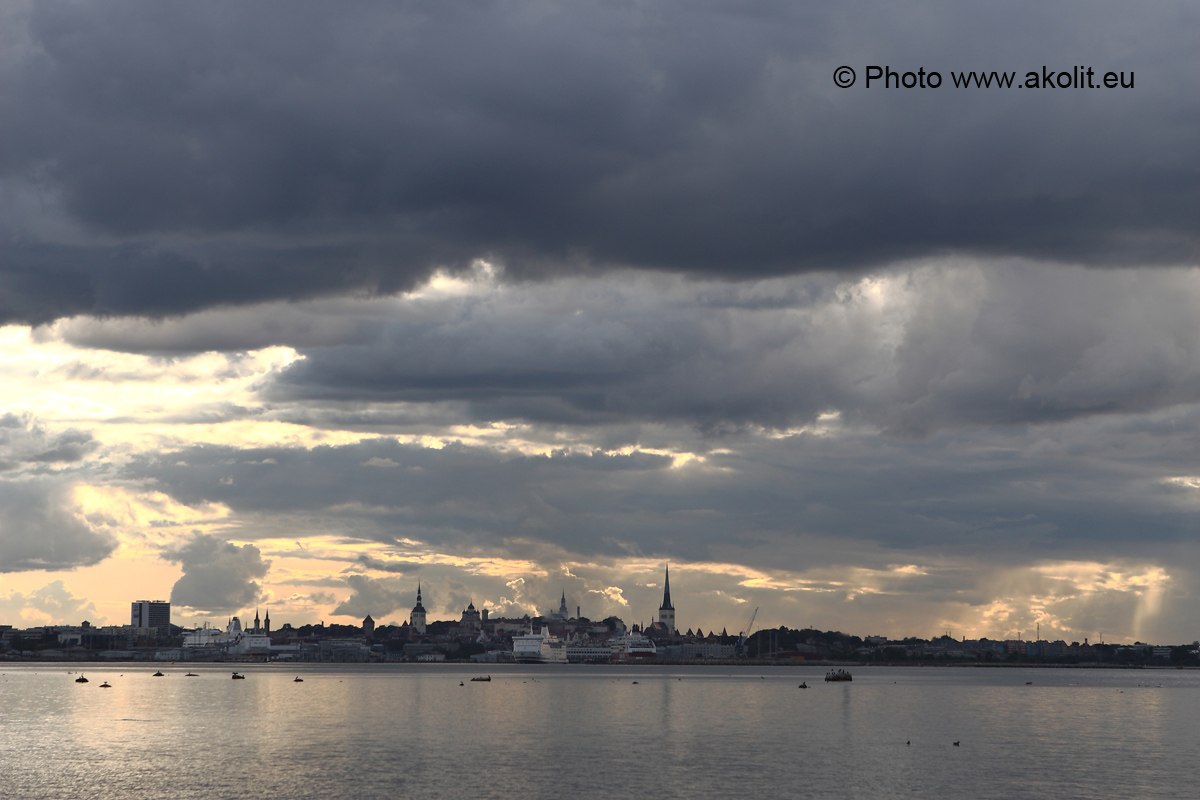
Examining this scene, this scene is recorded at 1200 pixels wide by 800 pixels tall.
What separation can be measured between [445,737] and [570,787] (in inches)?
1448

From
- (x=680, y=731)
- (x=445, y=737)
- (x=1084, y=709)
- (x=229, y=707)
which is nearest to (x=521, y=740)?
(x=445, y=737)

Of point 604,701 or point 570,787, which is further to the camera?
point 604,701

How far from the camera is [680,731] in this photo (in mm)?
123688

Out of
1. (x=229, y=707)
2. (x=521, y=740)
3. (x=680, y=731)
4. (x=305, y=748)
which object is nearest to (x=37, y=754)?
(x=305, y=748)

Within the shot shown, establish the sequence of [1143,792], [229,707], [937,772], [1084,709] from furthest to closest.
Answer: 1. [1084,709]
2. [229,707]
3. [937,772]
4. [1143,792]

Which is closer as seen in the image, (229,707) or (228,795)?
(228,795)

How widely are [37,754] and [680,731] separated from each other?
57160mm

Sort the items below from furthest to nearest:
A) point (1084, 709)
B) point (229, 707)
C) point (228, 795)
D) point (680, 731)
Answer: point (1084, 709) < point (229, 707) < point (680, 731) < point (228, 795)

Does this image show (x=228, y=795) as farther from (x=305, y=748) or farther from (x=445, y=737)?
(x=445, y=737)

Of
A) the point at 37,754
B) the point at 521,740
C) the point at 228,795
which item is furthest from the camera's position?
the point at 521,740

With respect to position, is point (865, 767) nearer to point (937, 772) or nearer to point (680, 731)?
point (937, 772)

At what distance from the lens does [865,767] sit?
94250 mm

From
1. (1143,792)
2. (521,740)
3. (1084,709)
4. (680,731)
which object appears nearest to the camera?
(1143,792)

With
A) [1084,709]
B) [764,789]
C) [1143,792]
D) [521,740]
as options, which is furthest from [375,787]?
[1084,709]
